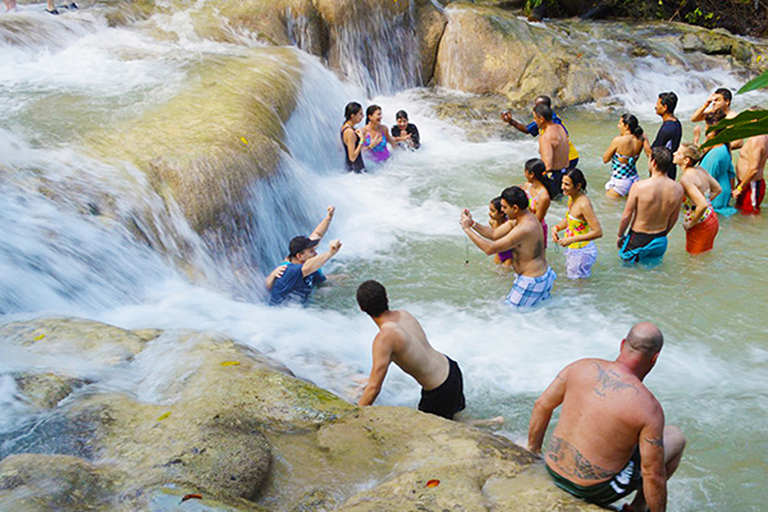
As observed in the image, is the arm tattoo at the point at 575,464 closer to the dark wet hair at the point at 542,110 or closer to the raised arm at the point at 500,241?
the raised arm at the point at 500,241

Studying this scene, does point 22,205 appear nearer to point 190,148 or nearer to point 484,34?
point 190,148

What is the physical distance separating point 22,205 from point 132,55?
17.4 feet

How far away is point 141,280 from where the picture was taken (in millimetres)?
6188

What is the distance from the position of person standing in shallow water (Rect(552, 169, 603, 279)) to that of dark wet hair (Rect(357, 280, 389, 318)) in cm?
279

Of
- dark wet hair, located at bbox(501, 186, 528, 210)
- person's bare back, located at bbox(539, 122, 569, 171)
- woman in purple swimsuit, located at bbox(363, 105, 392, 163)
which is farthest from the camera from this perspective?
woman in purple swimsuit, located at bbox(363, 105, 392, 163)

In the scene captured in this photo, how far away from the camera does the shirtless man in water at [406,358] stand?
459cm

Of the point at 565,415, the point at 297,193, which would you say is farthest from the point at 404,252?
the point at 565,415

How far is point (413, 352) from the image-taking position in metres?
4.64

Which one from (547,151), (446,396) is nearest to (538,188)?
(547,151)

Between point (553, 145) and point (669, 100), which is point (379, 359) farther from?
point (669, 100)

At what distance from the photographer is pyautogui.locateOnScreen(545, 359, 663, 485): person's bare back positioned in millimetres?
3305

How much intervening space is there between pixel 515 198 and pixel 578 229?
99 cm

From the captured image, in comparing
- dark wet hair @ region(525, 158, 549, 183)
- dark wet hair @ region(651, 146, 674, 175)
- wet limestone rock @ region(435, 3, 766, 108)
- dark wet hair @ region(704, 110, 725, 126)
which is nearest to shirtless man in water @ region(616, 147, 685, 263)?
dark wet hair @ region(651, 146, 674, 175)

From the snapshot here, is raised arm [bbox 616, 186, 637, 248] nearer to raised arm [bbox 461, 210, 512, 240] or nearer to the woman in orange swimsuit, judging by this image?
the woman in orange swimsuit
